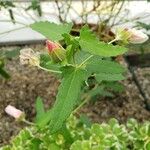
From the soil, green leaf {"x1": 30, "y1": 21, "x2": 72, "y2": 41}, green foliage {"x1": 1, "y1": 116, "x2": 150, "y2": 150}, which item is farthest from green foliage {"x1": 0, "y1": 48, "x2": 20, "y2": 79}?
green leaf {"x1": 30, "y1": 21, "x2": 72, "y2": 41}

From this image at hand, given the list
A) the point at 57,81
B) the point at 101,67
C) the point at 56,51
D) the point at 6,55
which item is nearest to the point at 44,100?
the point at 57,81

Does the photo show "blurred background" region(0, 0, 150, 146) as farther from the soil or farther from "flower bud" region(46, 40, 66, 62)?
"flower bud" region(46, 40, 66, 62)

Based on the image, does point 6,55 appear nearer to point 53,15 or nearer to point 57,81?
point 57,81

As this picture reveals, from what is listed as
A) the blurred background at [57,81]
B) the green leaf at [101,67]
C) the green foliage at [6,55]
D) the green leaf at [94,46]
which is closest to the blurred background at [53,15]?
the blurred background at [57,81]

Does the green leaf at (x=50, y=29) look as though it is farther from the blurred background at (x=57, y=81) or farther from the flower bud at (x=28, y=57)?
the blurred background at (x=57, y=81)

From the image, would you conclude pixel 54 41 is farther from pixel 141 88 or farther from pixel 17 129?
pixel 141 88

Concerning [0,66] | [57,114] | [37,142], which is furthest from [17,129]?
[57,114]
